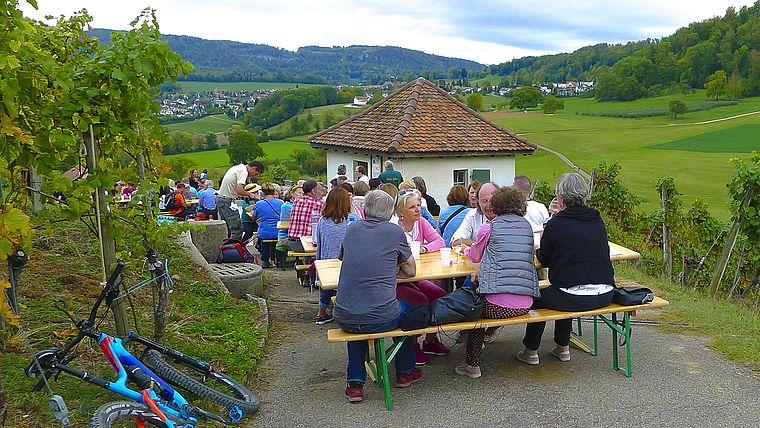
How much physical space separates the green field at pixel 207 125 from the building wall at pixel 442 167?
67076mm

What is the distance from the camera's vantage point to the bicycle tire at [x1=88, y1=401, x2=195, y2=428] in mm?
2895

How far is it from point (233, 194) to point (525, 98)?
75.6 m

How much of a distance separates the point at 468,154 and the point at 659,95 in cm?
8154

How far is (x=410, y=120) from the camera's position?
19.2 m

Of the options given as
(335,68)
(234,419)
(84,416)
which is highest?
(335,68)

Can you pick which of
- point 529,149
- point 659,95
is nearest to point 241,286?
point 529,149

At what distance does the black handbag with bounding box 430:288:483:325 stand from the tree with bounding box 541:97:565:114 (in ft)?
270

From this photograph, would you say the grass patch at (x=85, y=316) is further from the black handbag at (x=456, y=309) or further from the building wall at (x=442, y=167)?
the building wall at (x=442, y=167)

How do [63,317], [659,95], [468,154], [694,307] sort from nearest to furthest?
[63,317]
[694,307]
[468,154]
[659,95]

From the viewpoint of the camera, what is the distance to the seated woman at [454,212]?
6020 mm

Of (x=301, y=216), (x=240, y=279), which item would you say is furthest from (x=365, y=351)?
(x=301, y=216)

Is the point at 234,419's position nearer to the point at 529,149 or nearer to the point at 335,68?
the point at 529,149

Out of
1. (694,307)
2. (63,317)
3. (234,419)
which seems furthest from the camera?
(694,307)

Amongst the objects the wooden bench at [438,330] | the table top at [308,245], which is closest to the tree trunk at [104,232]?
the wooden bench at [438,330]
